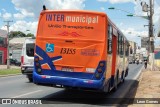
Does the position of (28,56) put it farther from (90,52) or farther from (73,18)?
(90,52)

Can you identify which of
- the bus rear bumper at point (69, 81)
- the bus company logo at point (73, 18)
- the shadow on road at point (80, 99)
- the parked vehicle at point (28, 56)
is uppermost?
the bus company logo at point (73, 18)

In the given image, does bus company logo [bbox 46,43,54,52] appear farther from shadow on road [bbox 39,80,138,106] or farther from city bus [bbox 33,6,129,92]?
shadow on road [bbox 39,80,138,106]

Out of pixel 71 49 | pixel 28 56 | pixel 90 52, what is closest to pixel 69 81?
pixel 71 49

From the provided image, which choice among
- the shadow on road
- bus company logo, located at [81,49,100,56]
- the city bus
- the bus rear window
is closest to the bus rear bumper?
the city bus

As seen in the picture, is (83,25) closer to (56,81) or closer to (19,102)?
(56,81)

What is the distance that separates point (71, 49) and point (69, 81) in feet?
3.74

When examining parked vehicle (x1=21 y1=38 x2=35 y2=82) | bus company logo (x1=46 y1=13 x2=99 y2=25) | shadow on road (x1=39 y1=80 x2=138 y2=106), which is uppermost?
bus company logo (x1=46 y1=13 x2=99 y2=25)

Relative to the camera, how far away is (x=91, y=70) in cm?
1298

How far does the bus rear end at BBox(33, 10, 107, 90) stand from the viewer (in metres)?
13.0

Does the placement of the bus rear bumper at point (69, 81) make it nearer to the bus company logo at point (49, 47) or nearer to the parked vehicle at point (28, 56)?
the bus company logo at point (49, 47)

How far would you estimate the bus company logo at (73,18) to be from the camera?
43.8 feet

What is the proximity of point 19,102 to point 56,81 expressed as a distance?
1.48 metres

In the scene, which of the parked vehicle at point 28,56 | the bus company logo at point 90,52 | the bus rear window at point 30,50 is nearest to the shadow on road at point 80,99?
the bus company logo at point 90,52


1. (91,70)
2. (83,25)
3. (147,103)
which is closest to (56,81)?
(91,70)
